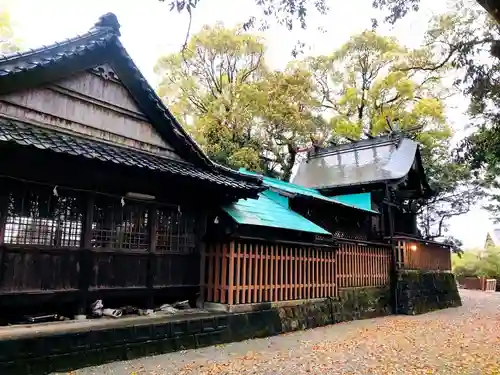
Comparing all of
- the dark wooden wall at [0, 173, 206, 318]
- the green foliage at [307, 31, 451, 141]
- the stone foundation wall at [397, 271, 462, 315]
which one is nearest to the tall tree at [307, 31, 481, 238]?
the green foliage at [307, 31, 451, 141]

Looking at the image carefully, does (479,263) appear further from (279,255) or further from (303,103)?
(279,255)

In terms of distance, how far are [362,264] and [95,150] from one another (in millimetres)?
11440

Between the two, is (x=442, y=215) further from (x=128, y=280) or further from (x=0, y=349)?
(x=0, y=349)

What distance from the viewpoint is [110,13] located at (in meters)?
9.48

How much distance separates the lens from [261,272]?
37.4 feet


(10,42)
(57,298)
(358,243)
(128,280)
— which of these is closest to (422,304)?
(358,243)

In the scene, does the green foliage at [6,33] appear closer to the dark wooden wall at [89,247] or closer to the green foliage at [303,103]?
the green foliage at [303,103]

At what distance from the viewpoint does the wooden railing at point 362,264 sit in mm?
14883

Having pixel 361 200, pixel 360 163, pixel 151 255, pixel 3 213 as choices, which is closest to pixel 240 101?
pixel 360 163

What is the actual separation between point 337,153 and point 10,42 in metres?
22.4

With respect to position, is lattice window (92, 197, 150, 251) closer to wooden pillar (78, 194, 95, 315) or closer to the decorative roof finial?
wooden pillar (78, 194, 95, 315)

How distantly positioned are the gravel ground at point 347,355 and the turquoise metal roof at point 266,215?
9.69ft

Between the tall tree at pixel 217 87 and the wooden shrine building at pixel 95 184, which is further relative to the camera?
the tall tree at pixel 217 87

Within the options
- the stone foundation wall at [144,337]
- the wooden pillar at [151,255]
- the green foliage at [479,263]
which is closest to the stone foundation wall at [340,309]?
the stone foundation wall at [144,337]
